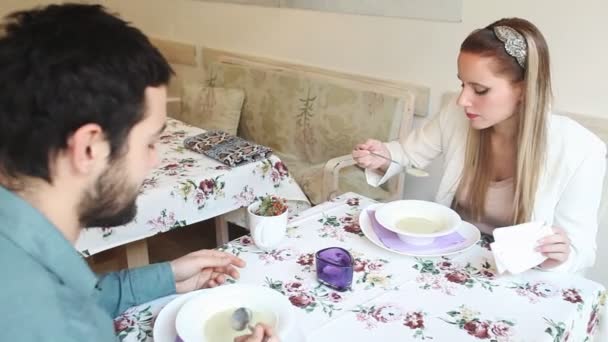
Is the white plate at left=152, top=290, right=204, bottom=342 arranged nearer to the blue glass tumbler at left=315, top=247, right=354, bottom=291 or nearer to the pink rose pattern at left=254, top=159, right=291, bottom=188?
the blue glass tumbler at left=315, top=247, right=354, bottom=291

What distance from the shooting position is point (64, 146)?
0.76 metres

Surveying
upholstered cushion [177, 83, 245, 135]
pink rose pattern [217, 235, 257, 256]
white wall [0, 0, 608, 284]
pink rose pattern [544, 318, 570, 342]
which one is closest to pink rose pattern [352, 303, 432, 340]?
pink rose pattern [544, 318, 570, 342]

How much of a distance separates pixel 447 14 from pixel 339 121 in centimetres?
71

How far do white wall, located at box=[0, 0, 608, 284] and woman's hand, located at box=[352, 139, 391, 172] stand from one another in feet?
3.02

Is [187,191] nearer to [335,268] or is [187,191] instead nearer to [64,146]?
[335,268]

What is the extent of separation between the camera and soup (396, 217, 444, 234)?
131 centimetres

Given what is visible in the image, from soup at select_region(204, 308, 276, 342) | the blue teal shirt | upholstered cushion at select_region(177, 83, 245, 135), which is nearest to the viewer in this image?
the blue teal shirt

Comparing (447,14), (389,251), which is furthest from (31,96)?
(447,14)

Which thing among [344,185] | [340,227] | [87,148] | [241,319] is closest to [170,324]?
[241,319]

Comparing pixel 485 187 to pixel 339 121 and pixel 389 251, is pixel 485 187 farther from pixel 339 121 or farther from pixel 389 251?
pixel 339 121

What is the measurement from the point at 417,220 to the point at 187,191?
805mm

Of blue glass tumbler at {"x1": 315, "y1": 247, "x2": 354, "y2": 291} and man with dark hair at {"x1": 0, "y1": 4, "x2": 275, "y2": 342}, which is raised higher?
man with dark hair at {"x1": 0, "y1": 4, "x2": 275, "y2": 342}

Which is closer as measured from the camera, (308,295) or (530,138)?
(308,295)

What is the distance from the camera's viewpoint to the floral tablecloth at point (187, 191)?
1.79 m
